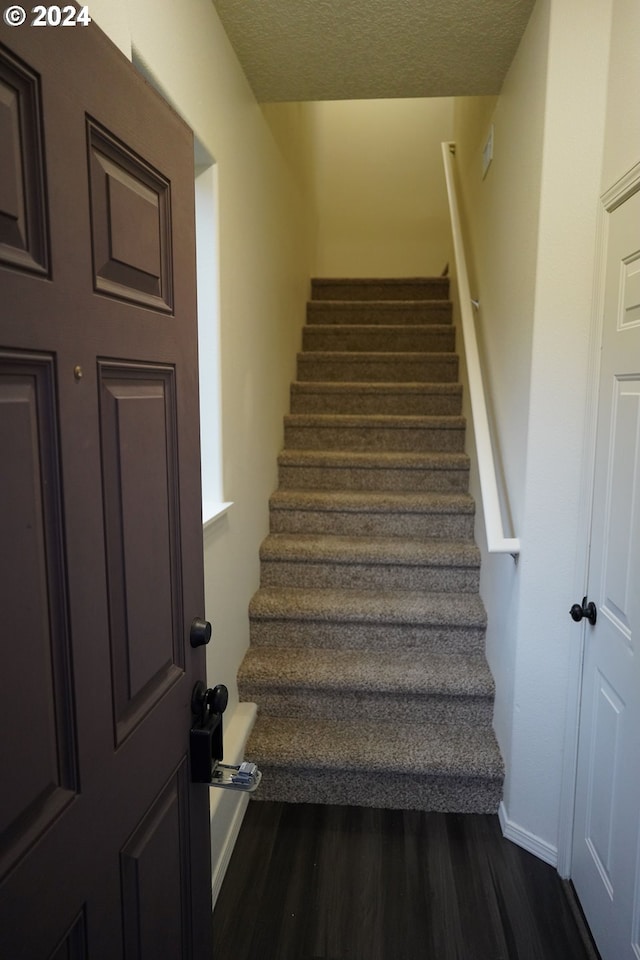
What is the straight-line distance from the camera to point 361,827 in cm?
201

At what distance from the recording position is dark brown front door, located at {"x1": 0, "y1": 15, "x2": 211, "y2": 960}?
2.00 ft

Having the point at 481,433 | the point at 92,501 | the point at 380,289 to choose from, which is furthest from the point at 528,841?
the point at 380,289

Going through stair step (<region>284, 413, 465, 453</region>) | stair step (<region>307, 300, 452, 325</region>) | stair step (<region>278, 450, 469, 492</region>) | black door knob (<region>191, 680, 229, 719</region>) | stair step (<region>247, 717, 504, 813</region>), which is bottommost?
stair step (<region>247, 717, 504, 813</region>)

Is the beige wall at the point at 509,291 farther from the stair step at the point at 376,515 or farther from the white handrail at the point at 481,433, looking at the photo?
the stair step at the point at 376,515

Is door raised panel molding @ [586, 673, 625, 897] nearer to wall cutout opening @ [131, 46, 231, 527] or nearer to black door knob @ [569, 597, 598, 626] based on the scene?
black door knob @ [569, 597, 598, 626]

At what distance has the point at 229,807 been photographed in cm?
188

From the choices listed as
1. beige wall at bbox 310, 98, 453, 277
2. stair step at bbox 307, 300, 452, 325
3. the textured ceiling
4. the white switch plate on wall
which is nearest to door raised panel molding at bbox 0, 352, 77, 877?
the textured ceiling

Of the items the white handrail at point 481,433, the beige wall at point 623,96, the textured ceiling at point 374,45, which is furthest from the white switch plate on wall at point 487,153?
the beige wall at point 623,96

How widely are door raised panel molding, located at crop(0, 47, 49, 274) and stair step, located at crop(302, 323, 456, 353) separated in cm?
335

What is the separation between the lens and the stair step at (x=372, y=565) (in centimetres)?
260

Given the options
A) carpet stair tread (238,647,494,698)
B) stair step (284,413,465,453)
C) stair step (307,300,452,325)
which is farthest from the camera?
stair step (307,300,452,325)

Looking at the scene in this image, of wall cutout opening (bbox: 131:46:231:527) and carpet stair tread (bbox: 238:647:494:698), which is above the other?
wall cutout opening (bbox: 131:46:231:527)

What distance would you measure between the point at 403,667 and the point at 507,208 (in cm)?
173

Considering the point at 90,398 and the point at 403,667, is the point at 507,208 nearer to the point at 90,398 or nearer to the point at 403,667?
the point at 403,667
